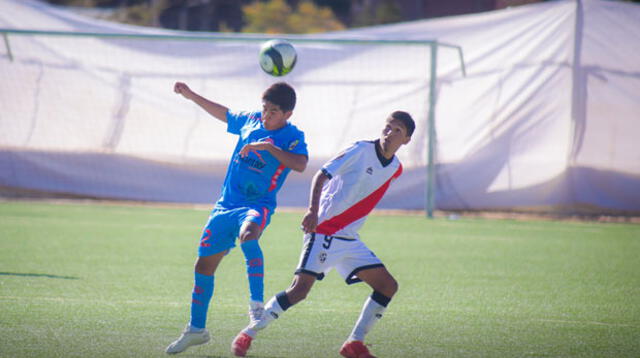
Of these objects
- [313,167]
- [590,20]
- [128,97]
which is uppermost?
[590,20]

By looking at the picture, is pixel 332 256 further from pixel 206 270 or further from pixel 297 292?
pixel 206 270

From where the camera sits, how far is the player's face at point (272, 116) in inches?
228

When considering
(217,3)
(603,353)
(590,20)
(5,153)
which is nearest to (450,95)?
(590,20)

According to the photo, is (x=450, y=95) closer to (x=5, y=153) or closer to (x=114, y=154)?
(x=114, y=154)

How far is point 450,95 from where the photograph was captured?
17.2m

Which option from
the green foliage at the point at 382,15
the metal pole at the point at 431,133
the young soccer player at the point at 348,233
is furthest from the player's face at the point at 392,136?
the green foliage at the point at 382,15

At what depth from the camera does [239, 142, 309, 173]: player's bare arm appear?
551 centimetres

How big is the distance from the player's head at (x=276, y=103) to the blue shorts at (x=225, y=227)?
64cm

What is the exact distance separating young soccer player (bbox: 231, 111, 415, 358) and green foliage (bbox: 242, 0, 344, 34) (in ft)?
84.0

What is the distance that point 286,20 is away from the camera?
31500mm

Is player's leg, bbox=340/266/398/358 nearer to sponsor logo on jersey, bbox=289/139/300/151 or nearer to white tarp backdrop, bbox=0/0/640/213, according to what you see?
sponsor logo on jersey, bbox=289/139/300/151

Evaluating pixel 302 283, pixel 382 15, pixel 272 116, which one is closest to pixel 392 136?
pixel 272 116

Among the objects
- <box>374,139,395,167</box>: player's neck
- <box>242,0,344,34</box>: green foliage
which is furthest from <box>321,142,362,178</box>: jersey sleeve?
<box>242,0,344,34</box>: green foliage

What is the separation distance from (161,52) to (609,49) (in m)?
9.51
